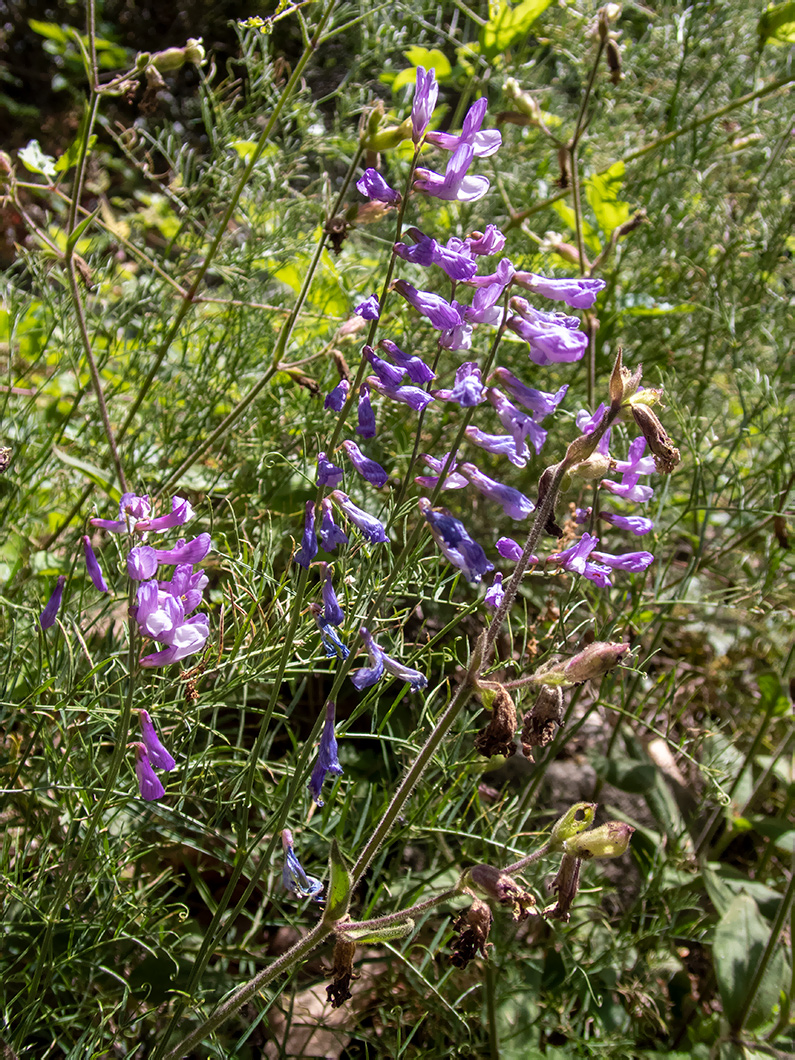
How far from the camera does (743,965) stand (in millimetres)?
1742

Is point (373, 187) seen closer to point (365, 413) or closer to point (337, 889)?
point (365, 413)

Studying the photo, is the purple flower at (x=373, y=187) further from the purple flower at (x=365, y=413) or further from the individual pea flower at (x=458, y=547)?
the individual pea flower at (x=458, y=547)

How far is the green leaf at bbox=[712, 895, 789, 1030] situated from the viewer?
67.6 inches

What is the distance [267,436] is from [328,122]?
3.72 meters

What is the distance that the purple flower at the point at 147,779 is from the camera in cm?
103

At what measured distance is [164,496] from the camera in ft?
5.58

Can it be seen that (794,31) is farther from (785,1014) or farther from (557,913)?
(785,1014)

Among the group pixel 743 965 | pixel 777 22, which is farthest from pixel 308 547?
pixel 777 22

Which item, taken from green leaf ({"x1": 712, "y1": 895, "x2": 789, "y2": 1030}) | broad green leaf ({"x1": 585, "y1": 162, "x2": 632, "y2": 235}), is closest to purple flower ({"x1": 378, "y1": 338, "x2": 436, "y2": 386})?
broad green leaf ({"x1": 585, "y1": 162, "x2": 632, "y2": 235})

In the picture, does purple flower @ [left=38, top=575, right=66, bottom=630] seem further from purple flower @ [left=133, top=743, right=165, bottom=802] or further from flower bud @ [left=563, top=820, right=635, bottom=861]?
flower bud @ [left=563, top=820, right=635, bottom=861]

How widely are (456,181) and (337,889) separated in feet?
2.92

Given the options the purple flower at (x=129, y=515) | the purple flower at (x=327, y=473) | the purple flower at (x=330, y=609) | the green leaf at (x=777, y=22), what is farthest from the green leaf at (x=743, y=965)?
the green leaf at (x=777, y=22)

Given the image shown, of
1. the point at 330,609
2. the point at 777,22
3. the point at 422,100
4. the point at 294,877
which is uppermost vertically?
the point at 777,22

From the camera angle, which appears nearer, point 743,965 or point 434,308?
point 434,308
